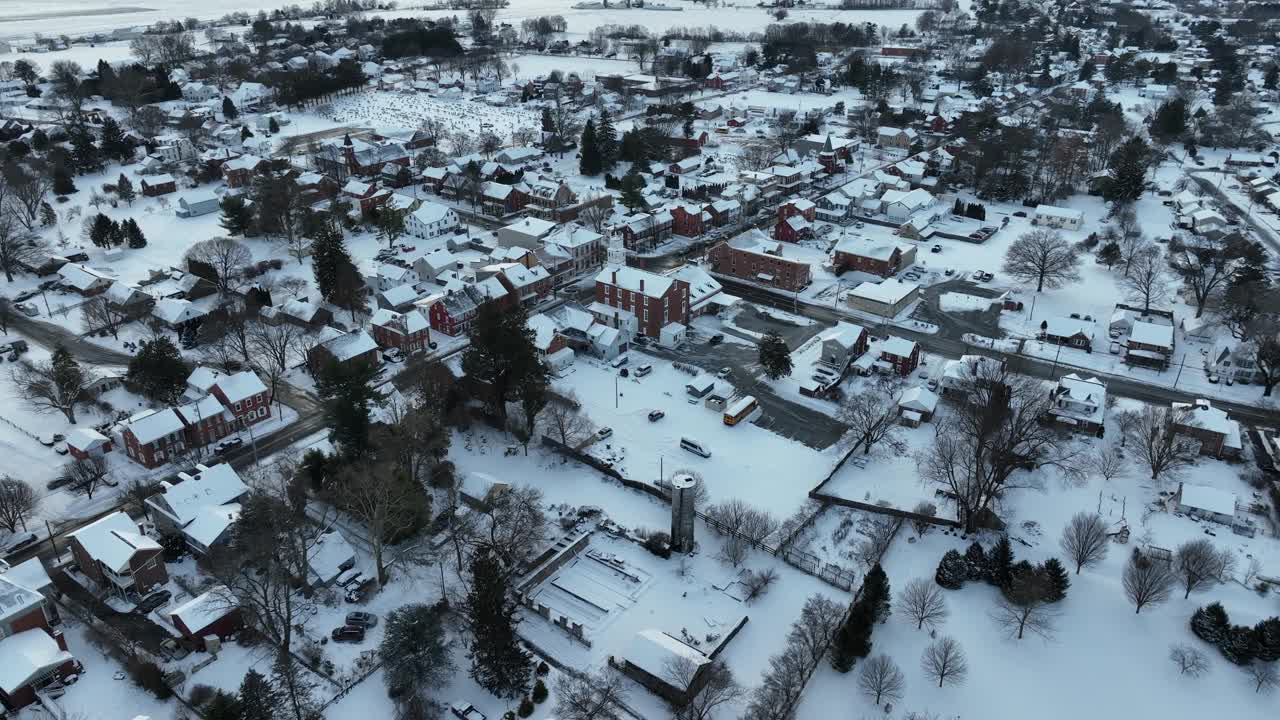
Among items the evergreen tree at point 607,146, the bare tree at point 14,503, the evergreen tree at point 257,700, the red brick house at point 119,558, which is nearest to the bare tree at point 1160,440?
the evergreen tree at point 257,700

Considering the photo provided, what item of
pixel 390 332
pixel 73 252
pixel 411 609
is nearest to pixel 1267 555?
pixel 411 609

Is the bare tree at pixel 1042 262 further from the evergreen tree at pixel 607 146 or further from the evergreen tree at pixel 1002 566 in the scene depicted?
the evergreen tree at pixel 607 146

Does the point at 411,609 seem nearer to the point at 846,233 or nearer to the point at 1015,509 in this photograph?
the point at 1015,509

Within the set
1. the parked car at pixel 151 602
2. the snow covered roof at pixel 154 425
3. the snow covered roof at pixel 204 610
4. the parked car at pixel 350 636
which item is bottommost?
the parked car at pixel 350 636

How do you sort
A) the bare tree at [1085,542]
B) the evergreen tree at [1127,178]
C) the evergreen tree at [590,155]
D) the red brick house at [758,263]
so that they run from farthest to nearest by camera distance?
the evergreen tree at [590,155]
the evergreen tree at [1127,178]
the red brick house at [758,263]
the bare tree at [1085,542]

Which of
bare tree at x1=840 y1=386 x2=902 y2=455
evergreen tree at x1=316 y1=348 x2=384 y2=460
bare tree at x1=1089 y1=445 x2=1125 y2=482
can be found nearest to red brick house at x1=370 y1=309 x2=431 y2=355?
→ evergreen tree at x1=316 y1=348 x2=384 y2=460
